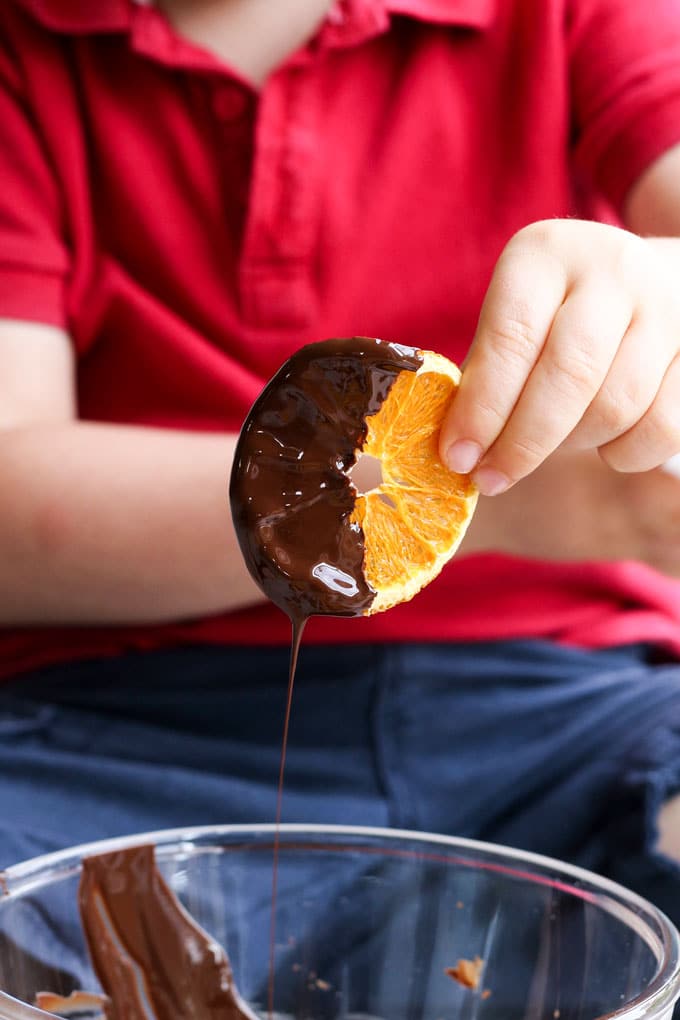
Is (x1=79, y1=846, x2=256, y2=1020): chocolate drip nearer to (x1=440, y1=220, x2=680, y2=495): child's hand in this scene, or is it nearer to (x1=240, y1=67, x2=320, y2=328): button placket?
(x1=440, y1=220, x2=680, y2=495): child's hand

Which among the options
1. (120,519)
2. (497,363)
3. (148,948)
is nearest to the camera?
(497,363)

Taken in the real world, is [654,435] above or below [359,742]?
above

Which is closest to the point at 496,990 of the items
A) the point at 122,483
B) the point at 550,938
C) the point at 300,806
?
the point at 550,938

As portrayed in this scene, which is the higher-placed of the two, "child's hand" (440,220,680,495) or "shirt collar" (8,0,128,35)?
"shirt collar" (8,0,128,35)

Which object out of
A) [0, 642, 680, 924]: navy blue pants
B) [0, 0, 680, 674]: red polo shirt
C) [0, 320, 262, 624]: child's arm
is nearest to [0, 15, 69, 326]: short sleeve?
[0, 0, 680, 674]: red polo shirt

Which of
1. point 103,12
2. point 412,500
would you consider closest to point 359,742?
point 412,500

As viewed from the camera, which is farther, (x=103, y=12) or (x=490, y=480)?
(x=103, y=12)

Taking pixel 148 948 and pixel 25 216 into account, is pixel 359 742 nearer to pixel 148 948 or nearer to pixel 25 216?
pixel 148 948
